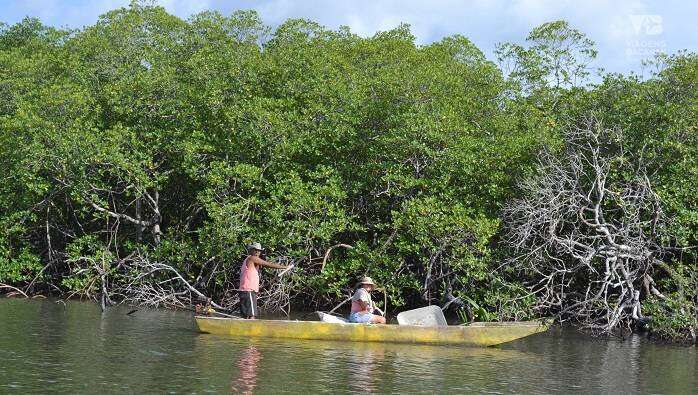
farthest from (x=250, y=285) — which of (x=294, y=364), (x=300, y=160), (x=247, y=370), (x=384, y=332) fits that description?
(x=300, y=160)

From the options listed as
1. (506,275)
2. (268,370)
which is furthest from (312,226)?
(268,370)

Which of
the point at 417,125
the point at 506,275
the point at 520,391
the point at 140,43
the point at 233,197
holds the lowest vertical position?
the point at 520,391

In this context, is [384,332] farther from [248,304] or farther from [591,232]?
[591,232]

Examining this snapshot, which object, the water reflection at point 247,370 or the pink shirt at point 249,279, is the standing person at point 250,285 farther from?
the water reflection at point 247,370

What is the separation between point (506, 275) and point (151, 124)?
31.3ft

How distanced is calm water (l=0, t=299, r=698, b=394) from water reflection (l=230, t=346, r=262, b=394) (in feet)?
0.04

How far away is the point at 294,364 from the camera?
12008mm

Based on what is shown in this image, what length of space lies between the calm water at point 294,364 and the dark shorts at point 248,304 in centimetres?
111

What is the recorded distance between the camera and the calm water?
1038 centimetres

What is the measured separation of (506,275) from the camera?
62.6 ft

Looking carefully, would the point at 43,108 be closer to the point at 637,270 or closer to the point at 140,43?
the point at 140,43

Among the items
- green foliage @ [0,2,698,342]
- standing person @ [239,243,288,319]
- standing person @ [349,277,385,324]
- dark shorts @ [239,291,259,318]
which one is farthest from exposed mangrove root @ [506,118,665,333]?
dark shorts @ [239,291,259,318]

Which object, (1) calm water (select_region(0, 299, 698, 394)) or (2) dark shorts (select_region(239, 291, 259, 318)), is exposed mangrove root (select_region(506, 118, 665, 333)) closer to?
(1) calm water (select_region(0, 299, 698, 394))

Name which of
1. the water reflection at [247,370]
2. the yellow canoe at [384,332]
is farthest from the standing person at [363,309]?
the water reflection at [247,370]
